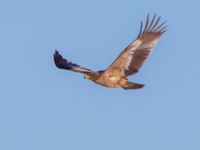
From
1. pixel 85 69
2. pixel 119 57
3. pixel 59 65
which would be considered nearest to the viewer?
pixel 119 57

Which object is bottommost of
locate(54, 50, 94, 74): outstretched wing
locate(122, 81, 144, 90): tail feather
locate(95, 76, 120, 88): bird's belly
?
locate(122, 81, 144, 90): tail feather

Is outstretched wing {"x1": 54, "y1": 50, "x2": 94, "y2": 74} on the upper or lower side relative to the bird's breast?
upper

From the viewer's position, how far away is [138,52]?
53.2 feet

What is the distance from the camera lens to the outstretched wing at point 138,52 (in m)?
16.2

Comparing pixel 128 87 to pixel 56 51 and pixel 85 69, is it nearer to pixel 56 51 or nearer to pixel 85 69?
pixel 85 69

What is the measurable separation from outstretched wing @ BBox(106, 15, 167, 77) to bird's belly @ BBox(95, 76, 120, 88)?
6.1 inches

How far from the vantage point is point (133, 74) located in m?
16.5

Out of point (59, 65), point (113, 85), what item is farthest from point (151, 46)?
point (59, 65)

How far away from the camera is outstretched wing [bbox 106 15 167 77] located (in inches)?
636

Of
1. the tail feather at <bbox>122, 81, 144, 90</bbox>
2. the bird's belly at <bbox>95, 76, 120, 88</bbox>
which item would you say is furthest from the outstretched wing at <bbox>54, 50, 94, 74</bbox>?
the tail feather at <bbox>122, 81, 144, 90</bbox>

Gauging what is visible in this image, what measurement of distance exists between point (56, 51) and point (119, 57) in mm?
3927

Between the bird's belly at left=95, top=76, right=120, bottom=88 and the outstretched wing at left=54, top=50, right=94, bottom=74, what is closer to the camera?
the bird's belly at left=95, top=76, right=120, bottom=88

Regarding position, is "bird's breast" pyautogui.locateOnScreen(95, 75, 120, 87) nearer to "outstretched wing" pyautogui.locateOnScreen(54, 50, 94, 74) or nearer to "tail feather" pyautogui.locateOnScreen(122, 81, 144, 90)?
"tail feather" pyautogui.locateOnScreen(122, 81, 144, 90)

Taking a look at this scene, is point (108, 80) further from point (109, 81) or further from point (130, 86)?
point (130, 86)
